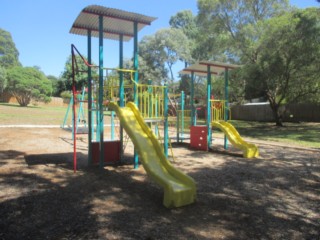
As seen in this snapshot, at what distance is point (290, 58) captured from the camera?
19.1 m

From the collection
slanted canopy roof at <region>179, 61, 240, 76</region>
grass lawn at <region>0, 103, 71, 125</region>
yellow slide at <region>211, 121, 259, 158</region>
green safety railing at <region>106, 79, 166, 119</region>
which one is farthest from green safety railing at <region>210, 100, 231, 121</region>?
grass lawn at <region>0, 103, 71, 125</region>

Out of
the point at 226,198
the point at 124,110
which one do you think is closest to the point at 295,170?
the point at 226,198

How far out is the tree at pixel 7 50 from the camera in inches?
3276

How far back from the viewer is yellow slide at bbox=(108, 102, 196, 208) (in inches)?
183

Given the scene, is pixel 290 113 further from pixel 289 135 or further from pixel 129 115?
pixel 129 115

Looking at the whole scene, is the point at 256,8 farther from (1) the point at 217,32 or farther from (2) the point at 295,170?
(2) the point at 295,170

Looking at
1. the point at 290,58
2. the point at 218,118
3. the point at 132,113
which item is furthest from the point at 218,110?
the point at 290,58

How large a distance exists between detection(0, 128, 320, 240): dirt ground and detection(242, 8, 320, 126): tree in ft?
40.1

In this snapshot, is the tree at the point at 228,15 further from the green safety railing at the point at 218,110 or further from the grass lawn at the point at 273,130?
the green safety railing at the point at 218,110

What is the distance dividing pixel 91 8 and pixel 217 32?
21658 millimetres

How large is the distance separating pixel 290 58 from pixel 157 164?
1663cm

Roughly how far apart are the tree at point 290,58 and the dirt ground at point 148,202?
12.2 meters

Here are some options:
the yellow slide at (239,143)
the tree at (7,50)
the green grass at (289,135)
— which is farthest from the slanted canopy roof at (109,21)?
the tree at (7,50)

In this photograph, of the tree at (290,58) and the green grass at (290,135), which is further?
the tree at (290,58)
